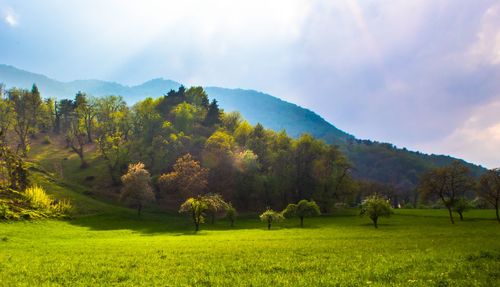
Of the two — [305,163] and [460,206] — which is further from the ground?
[305,163]

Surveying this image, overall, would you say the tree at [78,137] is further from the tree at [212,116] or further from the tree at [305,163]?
the tree at [305,163]

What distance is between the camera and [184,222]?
288 feet

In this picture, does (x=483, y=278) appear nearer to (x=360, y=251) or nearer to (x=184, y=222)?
(x=360, y=251)

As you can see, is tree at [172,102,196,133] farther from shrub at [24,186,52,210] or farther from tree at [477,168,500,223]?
tree at [477,168,500,223]

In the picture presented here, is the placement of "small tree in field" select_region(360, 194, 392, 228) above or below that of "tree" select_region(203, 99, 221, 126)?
below

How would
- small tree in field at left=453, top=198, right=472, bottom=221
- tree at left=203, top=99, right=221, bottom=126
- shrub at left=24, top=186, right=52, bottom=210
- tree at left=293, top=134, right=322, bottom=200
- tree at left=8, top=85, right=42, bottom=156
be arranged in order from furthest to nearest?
1. tree at left=203, top=99, right=221, bottom=126
2. tree at left=8, top=85, right=42, bottom=156
3. tree at left=293, top=134, right=322, bottom=200
4. small tree in field at left=453, top=198, right=472, bottom=221
5. shrub at left=24, top=186, right=52, bottom=210

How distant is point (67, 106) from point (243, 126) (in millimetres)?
103384

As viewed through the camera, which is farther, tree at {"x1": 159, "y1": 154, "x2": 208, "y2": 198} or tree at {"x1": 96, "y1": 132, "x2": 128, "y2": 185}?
tree at {"x1": 96, "y1": 132, "x2": 128, "y2": 185}

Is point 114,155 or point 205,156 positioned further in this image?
point 114,155

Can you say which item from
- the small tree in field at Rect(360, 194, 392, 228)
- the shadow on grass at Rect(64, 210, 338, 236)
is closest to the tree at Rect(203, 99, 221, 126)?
the shadow on grass at Rect(64, 210, 338, 236)

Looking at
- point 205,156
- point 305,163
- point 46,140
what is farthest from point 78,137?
point 305,163

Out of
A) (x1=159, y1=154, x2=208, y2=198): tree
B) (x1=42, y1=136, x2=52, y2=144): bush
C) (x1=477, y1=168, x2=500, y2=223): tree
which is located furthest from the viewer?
(x1=42, y1=136, x2=52, y2=144): bush

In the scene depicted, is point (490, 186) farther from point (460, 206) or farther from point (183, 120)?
point (183, 120)

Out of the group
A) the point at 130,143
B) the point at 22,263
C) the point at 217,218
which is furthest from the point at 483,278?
the point at 130,143
